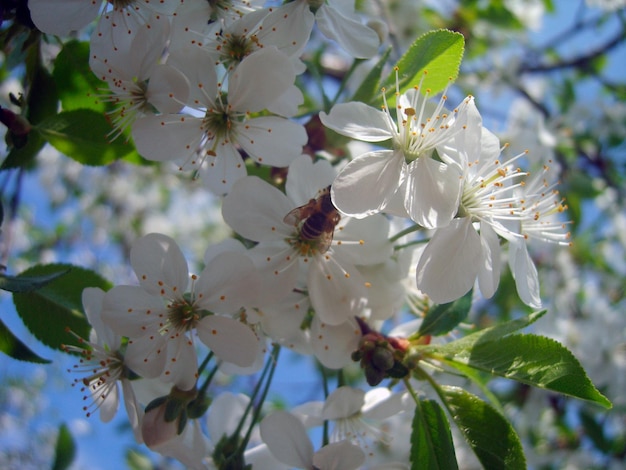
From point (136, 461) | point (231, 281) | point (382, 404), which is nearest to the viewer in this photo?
point (231, 281)

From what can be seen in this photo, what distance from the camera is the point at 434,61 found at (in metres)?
1.29

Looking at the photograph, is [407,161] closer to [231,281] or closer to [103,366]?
[231,281]

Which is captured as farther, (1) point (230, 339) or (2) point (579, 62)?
(2) point (579, 62)

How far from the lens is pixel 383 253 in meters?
1.33

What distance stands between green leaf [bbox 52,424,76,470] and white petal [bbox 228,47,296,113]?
66.6 inches

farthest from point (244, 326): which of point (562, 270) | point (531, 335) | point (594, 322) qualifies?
point (562, 270)

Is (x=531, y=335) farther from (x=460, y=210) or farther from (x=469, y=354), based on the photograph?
(x=460, y=210)

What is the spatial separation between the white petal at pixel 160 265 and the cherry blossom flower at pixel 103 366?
13 cm

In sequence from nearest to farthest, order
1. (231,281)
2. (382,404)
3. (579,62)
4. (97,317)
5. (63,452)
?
(231,281) → (97,317) → (382,404) → (63,452) → (579,62)

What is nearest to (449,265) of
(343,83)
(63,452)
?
→ (343,83)

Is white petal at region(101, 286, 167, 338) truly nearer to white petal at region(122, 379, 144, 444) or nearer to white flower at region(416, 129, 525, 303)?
white petal at region(122, 379, 144, 444)

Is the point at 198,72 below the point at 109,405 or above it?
above

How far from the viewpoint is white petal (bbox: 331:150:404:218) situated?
1.13m

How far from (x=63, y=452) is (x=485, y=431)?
173cm
